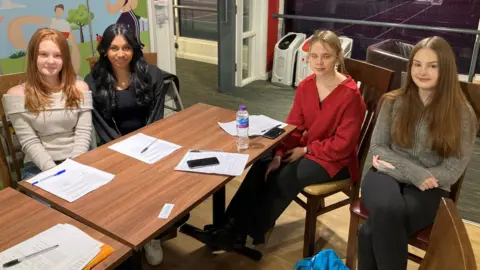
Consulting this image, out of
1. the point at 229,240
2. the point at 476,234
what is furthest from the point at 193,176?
the point at 476,234

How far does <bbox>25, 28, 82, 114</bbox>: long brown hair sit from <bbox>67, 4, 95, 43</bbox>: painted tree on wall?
40.3 inches

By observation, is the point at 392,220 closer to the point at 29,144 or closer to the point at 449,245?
the point at 449,245

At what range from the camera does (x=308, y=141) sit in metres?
2.25

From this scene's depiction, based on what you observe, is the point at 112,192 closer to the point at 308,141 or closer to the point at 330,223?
the point at 308,141

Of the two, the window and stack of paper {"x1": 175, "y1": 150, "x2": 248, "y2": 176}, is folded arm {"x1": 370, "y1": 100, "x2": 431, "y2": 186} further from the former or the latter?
the window

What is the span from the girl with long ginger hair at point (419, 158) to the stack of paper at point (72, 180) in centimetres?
109

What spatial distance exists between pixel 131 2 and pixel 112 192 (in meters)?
2.28

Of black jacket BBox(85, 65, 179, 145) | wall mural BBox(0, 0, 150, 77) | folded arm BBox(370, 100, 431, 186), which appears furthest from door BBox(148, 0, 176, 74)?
folded arm BBox(370, 100, 431, 186)

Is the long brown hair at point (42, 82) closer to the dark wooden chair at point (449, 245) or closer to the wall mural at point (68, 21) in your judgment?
the wall mural at point (68, 21)

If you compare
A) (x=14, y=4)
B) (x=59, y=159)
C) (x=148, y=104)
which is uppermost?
(x=14, y=4)

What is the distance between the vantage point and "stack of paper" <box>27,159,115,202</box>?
1573mm

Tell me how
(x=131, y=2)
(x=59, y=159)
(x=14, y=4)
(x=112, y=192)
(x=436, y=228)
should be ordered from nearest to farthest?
(x=436, y=228) < (x=112, y=192) < (x=59, y=159) < (x=14, y=4) < (x=131, y=2)

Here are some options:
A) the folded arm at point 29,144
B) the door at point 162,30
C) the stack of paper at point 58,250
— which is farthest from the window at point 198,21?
the stack of paper at point 58,250

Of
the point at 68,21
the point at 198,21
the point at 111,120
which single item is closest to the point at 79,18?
the point at 68,21
